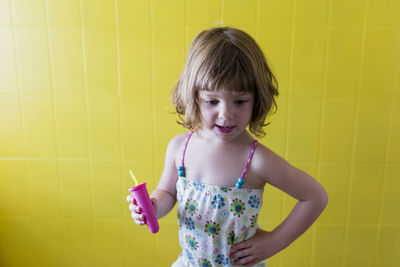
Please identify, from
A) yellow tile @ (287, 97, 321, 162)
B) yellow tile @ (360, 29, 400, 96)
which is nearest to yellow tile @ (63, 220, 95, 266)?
yellow tile @ (287, 97, 321, 162)

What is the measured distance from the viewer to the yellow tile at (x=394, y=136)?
115 cm

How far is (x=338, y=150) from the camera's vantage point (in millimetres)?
→ 1190

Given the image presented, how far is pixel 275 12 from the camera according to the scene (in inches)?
43.4

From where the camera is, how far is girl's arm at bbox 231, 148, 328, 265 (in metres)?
0.73

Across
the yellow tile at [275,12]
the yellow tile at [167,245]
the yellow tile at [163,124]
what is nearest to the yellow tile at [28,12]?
the yellow tile at [163,124]

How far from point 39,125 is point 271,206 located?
0.93 m

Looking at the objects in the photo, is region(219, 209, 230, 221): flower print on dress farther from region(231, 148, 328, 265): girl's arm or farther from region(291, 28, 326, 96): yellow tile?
region(291, 28, 326, 96): yellow tile

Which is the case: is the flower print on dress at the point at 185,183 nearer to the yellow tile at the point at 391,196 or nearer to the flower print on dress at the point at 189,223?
the flower print on dress at the point at 189,223

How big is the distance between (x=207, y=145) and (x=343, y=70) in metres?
0.64

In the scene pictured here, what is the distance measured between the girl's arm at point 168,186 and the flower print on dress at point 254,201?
0.20 m

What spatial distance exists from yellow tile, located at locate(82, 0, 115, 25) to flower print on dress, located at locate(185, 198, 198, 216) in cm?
72

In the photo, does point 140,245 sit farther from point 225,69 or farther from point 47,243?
point 225,69

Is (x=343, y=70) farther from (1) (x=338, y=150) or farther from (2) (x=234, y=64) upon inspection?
(2) (x=234, y=64)

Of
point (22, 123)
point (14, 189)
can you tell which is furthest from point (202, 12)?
point (14, 189)
